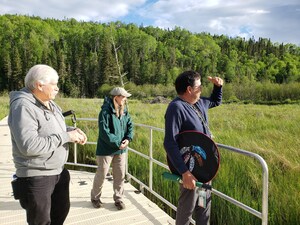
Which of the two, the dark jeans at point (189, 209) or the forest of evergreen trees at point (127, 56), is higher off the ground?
the forest of evergreen trees at point (127, 56)

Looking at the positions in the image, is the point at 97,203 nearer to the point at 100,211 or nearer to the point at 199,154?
the point at 100,211

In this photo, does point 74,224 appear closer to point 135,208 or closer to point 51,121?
point 135,208

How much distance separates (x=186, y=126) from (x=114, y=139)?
144cm

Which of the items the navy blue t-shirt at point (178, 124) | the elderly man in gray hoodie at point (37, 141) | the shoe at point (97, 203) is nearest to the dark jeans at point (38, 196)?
the elderly man in gray hoodie at point (37, 141)

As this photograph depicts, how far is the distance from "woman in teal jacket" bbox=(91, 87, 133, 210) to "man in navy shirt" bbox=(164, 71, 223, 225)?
1.31m

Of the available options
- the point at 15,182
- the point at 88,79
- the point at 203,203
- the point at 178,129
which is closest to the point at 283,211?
the point at 203,203

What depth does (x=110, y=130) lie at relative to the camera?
3631 millimetres

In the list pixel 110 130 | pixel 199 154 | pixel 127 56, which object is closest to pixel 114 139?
pixel 110 130

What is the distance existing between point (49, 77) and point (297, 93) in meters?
55.2

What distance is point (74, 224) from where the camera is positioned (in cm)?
335

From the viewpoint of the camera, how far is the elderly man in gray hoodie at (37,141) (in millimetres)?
1959

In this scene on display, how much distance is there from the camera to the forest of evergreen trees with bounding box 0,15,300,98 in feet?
263

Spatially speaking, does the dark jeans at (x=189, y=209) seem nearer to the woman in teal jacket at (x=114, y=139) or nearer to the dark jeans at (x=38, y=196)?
the dark jeans at (x=38, y=196)

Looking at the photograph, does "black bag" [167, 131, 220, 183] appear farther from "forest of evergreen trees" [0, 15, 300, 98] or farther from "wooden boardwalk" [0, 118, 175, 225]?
"forest of evergreen trees" [0, 15, 300, 98]
